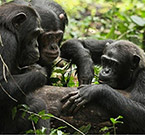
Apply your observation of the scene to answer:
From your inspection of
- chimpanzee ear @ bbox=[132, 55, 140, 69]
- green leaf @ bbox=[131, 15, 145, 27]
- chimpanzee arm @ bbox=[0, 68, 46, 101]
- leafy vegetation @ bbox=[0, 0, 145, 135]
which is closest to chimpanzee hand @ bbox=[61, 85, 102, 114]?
chimpanzee arm @ bbox=[0, 68, 46, 101]

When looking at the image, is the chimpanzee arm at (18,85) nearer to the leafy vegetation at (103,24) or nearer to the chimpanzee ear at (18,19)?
the chimpanzee ear at (18,19)

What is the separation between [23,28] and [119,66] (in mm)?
1890

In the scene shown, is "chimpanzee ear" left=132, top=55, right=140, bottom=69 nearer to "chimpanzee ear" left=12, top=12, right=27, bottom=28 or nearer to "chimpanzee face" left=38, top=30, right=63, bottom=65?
"chimpanzee face" left=38, top=30, right=63, bottom=65

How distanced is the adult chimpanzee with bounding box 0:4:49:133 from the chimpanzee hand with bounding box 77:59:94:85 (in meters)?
1.40

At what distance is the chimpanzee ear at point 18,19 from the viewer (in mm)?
5246

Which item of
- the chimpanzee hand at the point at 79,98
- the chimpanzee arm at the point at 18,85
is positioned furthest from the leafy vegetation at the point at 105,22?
the chimpanzee arm at the point at 18,85

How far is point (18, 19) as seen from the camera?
17.4ft

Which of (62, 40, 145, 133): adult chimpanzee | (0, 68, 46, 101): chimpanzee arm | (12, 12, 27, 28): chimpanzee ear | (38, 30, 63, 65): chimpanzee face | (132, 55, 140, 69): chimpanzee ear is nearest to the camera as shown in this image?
(0, 68, 46, 101): chimpanzee arm

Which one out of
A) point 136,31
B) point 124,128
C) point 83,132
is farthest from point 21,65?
point 136,31

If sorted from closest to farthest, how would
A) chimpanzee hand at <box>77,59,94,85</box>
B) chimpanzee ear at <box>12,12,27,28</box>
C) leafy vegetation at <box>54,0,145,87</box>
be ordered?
chimpanzee ear at <box>12,12,27,28</box>, chimpanzee hand at <box>77,59,94,85</box>, leafy vegetation at <box>54,0,145,87</box>

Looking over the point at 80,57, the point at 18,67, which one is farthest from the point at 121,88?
the point at 18,67

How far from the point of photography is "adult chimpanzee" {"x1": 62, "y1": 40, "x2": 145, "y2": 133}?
544cm

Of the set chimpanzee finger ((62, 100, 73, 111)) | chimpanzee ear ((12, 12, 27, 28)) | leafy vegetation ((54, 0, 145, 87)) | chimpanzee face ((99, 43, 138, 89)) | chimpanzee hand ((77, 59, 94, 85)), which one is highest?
chimpanzee ear ((12, 12, 27, 28))

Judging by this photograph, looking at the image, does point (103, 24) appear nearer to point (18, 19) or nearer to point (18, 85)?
point (18, 19)
